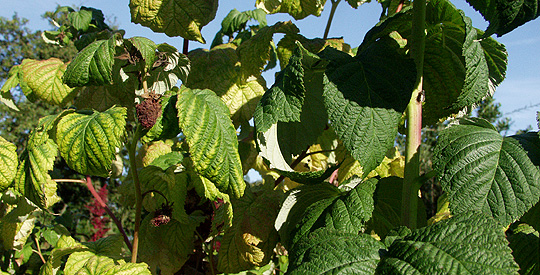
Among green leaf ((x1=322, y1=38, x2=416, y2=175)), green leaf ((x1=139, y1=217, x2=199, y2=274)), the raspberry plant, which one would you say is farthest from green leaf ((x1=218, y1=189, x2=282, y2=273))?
green leaf ((x1=322, y1=38, x2=416, y2=175))

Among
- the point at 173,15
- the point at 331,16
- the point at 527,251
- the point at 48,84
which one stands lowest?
the point at 527,251

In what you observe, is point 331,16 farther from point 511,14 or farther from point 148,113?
point 511,14

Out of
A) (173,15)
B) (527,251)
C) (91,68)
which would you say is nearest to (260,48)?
(173,15)

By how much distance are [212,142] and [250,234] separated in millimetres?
320

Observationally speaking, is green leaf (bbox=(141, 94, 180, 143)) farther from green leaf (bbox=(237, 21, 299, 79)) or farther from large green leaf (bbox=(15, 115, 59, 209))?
green leaf (bbox=(237, 21, 299, 79))

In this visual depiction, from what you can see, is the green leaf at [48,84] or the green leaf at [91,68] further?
the green leaf at [48,84]

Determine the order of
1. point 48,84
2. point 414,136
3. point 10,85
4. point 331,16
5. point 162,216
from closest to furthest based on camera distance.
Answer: point 414,136
point 162,216
point 48,84
point 331,16
point 10,85

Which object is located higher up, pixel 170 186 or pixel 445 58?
pixel 445 58

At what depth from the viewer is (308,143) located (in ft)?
3.32

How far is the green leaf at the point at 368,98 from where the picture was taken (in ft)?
2.35

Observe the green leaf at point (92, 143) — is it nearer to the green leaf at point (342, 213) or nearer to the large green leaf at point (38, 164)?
the large green leaf at point (38, 164)

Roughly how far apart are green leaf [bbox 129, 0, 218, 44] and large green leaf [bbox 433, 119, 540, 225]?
0.89m

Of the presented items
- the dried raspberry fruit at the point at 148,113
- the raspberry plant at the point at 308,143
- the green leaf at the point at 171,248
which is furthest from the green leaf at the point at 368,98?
the green leaf at the point at 171,248

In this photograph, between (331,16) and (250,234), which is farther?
(331,16)
